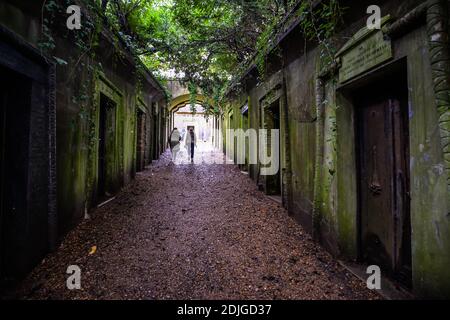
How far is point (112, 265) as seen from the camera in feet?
10.3

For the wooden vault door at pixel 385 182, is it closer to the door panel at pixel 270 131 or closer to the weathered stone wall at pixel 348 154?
the weathered stone wall at pixel 348 154

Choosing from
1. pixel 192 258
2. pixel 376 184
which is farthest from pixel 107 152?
pixel 376 184

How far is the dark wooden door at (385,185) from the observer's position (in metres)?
2.75

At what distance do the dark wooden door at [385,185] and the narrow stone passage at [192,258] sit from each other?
515 mm

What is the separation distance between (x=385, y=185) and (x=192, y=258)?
268 centimetres

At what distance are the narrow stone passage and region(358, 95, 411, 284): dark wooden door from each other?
52 cm

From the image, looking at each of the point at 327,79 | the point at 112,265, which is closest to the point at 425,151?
the point at 327,79

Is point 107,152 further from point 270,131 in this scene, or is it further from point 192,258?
point 270,131

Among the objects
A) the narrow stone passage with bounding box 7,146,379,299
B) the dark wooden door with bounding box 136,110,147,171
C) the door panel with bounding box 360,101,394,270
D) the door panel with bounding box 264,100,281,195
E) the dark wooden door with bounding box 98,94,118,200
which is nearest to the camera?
the narrow stone passage with bounding box 7,146,379,299

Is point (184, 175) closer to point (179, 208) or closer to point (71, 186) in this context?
point (179, 208)

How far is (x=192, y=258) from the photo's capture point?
3.40 m

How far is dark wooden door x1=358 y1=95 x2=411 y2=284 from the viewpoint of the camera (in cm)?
275

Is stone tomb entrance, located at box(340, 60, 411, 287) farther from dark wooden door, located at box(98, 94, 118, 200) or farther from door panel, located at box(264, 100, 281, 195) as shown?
dark wooden door, located at box(98, 94, 118, 200)

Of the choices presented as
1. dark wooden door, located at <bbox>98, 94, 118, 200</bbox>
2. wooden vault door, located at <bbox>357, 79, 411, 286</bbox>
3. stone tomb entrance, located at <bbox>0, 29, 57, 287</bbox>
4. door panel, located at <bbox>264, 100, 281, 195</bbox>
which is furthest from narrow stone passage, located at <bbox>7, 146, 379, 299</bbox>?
door panel, located at <bbox>264, 100, 281, 195</bbox>
